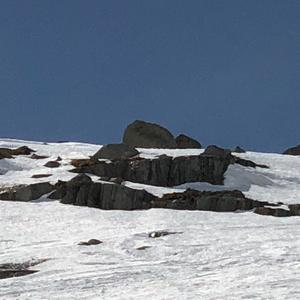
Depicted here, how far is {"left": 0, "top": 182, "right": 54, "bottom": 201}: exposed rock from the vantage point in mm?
40594

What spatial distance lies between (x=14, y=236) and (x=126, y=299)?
11.4 meters

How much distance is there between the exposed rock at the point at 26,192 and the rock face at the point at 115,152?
8.19m

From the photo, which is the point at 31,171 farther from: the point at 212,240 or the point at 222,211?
the point at 212,240

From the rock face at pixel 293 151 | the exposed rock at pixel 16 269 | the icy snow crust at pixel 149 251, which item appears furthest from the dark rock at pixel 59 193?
the rock face at pixel 293 151

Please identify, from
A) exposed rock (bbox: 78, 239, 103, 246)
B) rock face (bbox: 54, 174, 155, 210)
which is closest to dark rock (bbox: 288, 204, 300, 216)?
rock face (bbox: 54, 174, 155, 210)

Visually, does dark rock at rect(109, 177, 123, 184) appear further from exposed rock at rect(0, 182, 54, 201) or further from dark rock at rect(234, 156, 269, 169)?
dark rock at rect(234, 156, 269, 169)

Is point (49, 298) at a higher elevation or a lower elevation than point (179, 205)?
lower

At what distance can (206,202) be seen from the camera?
39.8m

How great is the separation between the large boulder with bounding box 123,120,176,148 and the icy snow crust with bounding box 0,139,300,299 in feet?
45.8

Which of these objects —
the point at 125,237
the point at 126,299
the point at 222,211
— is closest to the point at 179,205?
the point at 222,211

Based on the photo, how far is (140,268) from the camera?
25.3 meters

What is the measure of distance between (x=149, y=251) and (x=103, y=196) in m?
11.9

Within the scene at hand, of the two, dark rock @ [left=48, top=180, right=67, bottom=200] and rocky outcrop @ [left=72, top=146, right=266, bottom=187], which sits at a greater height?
rocky outcrop @ [left=72, top=146, right=266, bottom=187]

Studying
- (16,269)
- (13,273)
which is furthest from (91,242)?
(13,273)
